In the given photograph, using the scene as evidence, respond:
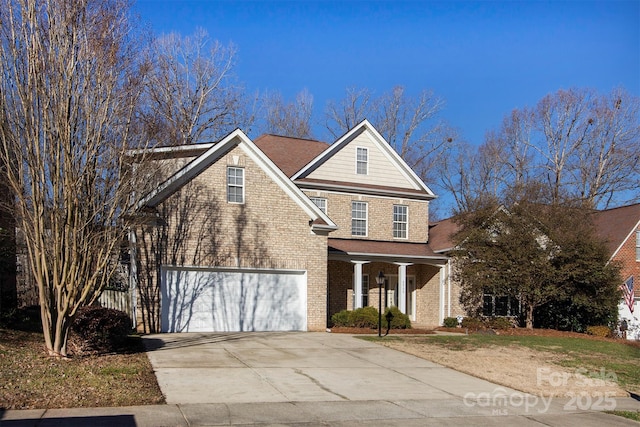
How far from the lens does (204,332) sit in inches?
741

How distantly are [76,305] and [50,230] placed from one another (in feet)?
5.19

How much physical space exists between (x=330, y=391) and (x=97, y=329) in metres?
5.30

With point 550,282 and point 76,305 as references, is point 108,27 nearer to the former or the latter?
point 76,305

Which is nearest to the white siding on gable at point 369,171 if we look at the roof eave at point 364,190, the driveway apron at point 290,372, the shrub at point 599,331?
the roof eave at point 364,190

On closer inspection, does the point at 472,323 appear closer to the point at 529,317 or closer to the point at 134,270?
the point at 529,317

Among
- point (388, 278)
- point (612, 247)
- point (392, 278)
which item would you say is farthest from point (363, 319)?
point (612, 247)

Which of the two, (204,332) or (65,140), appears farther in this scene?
(204,332)

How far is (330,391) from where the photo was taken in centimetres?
1101

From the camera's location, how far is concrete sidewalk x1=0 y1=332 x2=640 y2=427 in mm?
8562

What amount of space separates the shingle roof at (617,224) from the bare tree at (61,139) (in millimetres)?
24081

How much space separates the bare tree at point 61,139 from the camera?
38.3 ft

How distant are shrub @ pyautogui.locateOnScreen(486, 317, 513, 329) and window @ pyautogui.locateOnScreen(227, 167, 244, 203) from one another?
11.5 meters

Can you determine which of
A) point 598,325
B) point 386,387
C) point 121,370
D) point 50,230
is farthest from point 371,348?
point 598,325

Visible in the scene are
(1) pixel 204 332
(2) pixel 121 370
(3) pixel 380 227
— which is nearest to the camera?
(2) pixel 121 370
